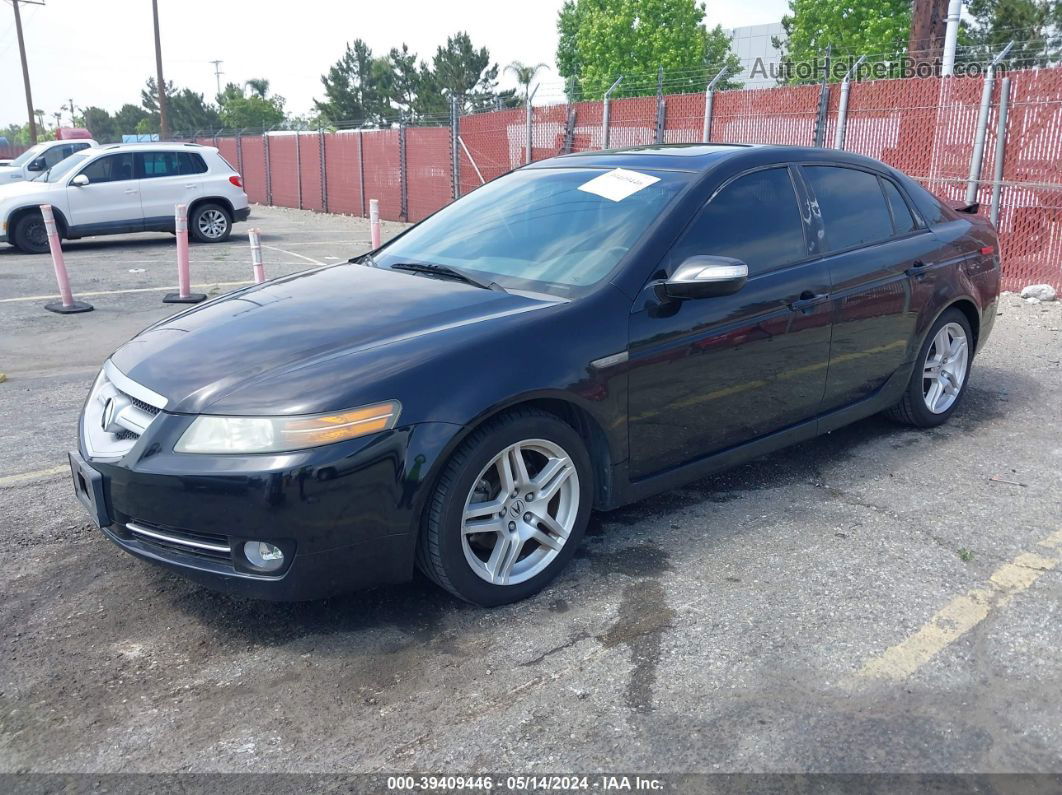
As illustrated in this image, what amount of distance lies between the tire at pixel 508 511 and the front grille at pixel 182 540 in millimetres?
641

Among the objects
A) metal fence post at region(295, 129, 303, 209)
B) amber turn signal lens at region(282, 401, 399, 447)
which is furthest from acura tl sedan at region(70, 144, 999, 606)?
metal fence post at region(295, 129, 303, 209)

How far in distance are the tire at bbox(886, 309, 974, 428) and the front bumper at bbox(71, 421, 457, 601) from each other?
319 centimetres

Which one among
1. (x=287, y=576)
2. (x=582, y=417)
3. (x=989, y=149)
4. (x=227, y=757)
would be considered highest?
(x=989, y=149)

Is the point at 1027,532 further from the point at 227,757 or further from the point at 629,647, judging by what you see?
the point at 227,757

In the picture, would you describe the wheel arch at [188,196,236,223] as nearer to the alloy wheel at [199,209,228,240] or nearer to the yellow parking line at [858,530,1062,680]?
the alloy wheel at [199,209,228,240]

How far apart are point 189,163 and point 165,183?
590 millimetres

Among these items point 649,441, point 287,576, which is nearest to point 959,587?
point 649,441

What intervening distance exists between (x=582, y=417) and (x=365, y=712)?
1.32 meters

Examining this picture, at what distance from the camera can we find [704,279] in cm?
354

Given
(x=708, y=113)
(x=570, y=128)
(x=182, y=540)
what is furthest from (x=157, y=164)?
(x=182, y=540)

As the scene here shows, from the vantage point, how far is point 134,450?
3.03 m

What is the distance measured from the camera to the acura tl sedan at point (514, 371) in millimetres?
2930

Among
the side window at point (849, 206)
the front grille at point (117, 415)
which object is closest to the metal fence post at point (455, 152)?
the side window at point (849, 206)

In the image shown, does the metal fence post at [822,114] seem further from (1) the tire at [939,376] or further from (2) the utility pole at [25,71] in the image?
(2) the utility pole at [25,71]
